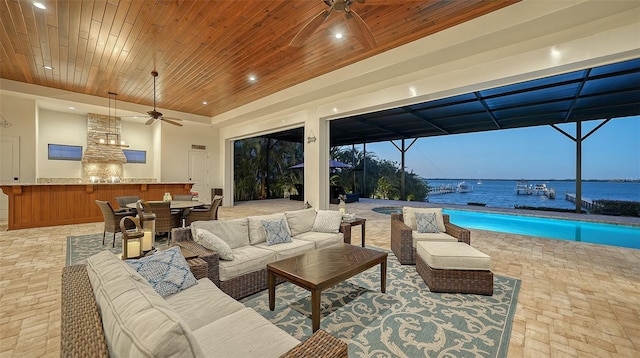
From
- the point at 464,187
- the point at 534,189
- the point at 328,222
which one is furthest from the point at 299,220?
the point at 464,187

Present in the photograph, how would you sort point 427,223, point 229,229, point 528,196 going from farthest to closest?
point 528,196 → point 427,223 → point 229,229

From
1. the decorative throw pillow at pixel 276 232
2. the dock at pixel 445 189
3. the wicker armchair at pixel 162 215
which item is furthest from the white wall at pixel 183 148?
the dock at pixel 445 189

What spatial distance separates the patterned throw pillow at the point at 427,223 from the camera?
12.7 feet

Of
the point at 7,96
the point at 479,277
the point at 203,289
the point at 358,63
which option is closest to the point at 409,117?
the point at 358,63

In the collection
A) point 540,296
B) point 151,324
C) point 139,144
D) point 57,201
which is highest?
point 139,144

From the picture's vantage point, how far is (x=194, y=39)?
4.09m

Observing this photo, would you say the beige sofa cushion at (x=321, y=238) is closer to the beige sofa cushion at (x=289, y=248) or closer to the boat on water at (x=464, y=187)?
the beige sofa cushion at (x=289, y=248)

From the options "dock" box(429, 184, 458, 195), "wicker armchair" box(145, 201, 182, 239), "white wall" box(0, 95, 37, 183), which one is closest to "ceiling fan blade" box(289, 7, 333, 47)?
"wicker armchair" box(145, 201, 182, 239)

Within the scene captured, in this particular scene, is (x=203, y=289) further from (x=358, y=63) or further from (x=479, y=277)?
(x=358, y=63)

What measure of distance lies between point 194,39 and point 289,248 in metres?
3.58

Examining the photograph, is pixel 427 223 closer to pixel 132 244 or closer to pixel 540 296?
pixel 540 296

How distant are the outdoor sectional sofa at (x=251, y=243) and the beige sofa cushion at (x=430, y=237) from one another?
1.04m

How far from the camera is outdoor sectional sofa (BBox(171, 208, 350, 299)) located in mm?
2598

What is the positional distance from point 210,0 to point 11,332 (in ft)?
12.6
